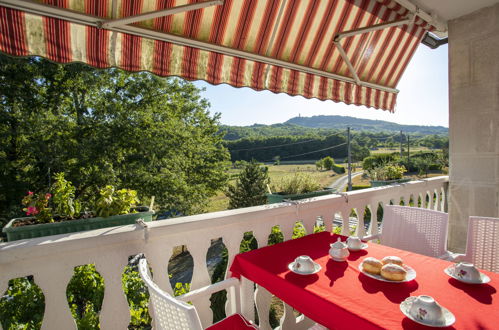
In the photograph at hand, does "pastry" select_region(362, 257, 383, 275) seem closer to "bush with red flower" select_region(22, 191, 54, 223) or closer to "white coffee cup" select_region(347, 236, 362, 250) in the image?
"white coffee cup" select_region(347, 236, 362, 250)

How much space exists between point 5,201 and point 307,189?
13.2 metres

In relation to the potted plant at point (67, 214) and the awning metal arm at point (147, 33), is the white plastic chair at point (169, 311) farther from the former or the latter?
the awning metal arm at point (147, 33)

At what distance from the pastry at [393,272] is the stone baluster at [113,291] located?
1.40 m

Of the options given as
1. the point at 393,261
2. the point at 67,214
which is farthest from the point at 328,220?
the point at 67,214

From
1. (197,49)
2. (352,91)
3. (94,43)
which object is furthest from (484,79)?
(94,43)

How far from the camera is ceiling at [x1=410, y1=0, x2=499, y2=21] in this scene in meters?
2.89

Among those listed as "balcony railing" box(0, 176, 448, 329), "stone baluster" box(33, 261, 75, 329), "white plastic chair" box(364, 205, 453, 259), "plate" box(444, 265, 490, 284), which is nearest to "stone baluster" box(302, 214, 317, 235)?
"balcony railing" box(0, 176, 448, 329)

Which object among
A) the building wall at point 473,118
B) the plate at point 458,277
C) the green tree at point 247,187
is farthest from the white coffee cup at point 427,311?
the green tree at point 247,187

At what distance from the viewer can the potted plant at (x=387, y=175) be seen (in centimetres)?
375

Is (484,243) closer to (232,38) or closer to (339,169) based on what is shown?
(232,38)

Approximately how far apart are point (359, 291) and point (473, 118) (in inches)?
116

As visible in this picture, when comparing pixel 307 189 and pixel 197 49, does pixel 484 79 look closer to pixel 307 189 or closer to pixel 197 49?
pixel 307 189

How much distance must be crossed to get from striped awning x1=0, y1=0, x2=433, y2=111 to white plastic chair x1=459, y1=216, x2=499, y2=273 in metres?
1.77

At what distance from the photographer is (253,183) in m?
30.0
